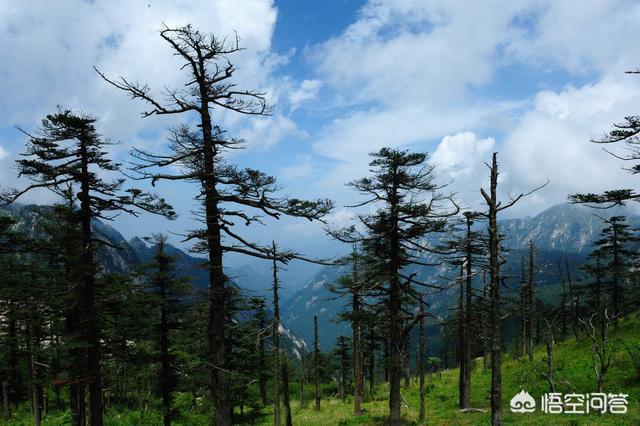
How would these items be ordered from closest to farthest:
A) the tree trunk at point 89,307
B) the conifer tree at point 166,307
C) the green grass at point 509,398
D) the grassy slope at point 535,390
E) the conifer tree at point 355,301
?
the tree trunk at point 89,307
the conifer tree at point 355,301
the grassy slope at point 535,390
the green grass at point 509,398
the conifer tree at point 166,307

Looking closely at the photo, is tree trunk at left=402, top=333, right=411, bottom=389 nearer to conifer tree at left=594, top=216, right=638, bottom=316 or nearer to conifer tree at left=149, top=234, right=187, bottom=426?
conifer tree at left=149, top=234, right=187, bottom=426

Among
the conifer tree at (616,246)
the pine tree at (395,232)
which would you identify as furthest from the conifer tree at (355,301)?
the conifer tree at (616,246)

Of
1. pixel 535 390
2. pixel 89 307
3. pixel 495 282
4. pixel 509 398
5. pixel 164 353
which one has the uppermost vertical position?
pixel 495 282

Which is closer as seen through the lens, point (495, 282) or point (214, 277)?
point (214, 277)

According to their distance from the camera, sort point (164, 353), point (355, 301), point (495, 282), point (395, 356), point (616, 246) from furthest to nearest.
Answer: point (616, 246) → point (355, 301) → point (164, 353) → point (395, 356) → point (495, 282)

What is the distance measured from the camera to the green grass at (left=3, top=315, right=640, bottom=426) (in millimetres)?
20614

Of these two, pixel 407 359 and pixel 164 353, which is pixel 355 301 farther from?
pixel 164 353

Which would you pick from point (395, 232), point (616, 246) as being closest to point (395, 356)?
point (395, 232)

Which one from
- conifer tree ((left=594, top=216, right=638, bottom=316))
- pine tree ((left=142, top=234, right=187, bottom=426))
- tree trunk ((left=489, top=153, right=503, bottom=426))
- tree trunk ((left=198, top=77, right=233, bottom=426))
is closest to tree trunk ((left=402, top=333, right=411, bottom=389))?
tree trunk ((left=489, top=153, right=503, bottom=426))

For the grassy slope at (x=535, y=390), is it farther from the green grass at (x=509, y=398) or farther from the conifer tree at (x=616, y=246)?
the conifer tree at (x=616, y=246)

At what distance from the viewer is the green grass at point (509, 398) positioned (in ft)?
67.6

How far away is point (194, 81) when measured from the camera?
1041 cm

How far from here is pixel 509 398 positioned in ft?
89.8

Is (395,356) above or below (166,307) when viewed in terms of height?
below
